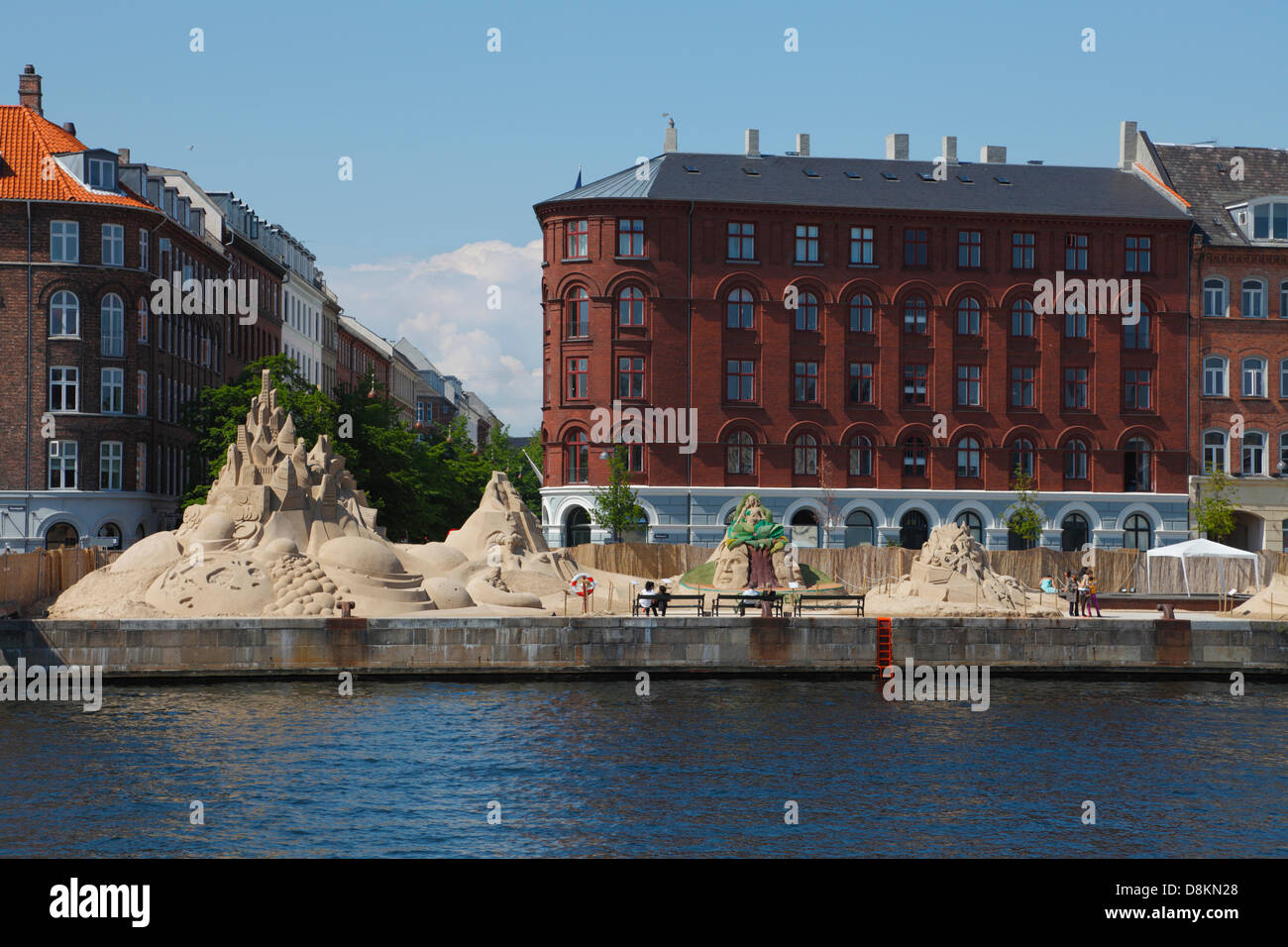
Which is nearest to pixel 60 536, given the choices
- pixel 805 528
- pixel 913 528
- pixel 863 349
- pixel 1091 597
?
pixel 805 528

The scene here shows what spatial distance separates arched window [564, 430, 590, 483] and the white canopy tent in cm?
3050

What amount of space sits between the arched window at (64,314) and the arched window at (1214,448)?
196ft

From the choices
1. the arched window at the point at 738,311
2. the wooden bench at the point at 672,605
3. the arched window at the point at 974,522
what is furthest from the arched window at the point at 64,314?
the arched window at the point at 974,522

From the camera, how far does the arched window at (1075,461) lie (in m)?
87.9

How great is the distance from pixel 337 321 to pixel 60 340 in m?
69.7

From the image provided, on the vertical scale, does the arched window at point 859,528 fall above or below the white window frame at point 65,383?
below

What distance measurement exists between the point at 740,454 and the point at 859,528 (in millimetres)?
7584

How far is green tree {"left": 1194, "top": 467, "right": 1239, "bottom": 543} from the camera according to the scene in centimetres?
8219

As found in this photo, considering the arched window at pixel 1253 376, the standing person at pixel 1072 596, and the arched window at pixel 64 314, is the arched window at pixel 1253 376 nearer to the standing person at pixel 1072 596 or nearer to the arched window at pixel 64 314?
the standing person at pixel 1072 596

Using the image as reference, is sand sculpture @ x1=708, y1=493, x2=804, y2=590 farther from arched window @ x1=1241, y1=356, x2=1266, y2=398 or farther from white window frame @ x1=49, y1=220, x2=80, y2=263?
arched window @ x1=1241, y1=356, x2=1266, y2=398

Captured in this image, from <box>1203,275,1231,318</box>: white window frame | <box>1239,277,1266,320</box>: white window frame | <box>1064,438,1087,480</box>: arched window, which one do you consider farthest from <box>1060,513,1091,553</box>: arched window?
<box>1239,277,1266,320</box>: white window frame

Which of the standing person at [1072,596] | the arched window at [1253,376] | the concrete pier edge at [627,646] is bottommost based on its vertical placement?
the concrete pier edge at [627,646]
